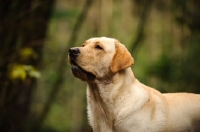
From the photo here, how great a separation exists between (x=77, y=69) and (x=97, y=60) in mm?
266

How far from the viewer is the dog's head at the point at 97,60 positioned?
222 inches

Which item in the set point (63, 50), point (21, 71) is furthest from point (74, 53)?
point (63, 50)

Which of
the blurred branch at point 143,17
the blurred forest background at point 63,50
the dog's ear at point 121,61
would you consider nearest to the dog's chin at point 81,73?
the dog's ear at point 121,61

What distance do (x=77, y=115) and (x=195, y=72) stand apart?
890 cm

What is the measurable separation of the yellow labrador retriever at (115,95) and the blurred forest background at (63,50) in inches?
69.2

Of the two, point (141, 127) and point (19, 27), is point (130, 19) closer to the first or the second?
point (19, 27)

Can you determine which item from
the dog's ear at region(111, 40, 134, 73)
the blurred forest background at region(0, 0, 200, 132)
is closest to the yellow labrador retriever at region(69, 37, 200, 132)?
the dog's ear at region(111, 40, 134, 73)

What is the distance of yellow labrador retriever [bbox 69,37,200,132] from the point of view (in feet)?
18.5

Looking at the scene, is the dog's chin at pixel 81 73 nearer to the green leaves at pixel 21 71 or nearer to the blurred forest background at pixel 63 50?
the blurred forest background at pixel 63 50

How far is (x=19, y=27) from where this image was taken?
9.20m

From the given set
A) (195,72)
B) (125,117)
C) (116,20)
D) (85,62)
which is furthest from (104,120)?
(116,20)

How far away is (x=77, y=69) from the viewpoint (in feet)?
18.6

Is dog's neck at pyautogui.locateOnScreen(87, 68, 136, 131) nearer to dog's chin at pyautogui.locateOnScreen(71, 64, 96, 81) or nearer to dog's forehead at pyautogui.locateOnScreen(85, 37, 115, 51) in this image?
dog's chin at pyautogui.locateOnScreen(71, 64, 96, 81)

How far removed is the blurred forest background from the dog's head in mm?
1763
